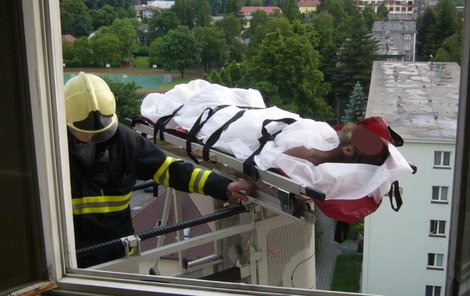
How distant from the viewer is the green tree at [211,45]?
4.25 m

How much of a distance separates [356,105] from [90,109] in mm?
1797

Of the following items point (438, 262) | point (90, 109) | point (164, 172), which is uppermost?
point (90, 109)

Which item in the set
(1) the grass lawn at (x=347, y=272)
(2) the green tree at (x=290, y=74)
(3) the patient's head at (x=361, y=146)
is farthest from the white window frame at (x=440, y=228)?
(2) the green tree at (x=290, y=74)

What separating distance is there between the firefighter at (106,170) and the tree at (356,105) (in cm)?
97

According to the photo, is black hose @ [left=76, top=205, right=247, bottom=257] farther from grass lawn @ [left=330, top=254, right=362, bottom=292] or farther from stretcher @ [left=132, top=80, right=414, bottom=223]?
grass lawn @ [left=330, top=254, right=362, bottom=292]

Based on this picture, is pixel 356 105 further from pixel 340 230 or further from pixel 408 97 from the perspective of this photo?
pixel 340 230

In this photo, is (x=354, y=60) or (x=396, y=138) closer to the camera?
(x=396, y=138)

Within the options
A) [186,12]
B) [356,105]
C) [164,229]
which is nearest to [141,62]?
[186,12]

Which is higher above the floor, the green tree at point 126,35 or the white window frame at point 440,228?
the green tree at point 126,35

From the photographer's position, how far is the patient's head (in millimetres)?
2205

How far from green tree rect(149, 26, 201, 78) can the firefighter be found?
1.73 meters

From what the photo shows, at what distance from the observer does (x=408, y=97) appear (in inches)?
138

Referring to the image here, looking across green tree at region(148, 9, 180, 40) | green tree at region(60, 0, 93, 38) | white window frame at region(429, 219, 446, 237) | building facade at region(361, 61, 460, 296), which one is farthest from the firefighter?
green tree at region(148, 9, 180, 40)

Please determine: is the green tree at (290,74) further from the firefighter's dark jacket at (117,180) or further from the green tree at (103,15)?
the firefighter's dark jacket at (117,180)
